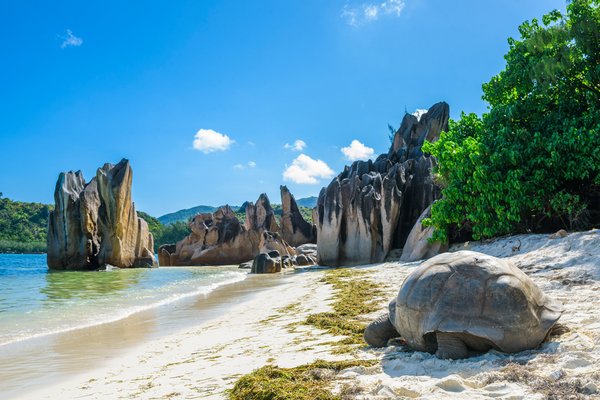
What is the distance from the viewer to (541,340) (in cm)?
441

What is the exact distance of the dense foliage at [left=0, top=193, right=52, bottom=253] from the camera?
8444 centimetres

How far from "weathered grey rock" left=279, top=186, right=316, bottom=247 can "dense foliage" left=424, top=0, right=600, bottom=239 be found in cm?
3149

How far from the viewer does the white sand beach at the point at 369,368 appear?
11.3ft

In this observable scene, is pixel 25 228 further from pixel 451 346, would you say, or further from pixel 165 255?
pixel 451 346

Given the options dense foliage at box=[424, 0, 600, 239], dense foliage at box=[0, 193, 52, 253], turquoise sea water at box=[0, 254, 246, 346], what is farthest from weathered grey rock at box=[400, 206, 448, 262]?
dense foliage at box=[0, 193, 52, 253]

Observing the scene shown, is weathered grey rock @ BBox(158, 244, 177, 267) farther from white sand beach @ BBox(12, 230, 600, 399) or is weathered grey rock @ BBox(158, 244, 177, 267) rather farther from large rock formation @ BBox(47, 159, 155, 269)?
white sand beach @ BBox(12, 230, 600, 399)

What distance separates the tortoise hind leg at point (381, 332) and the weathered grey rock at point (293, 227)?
4243cm

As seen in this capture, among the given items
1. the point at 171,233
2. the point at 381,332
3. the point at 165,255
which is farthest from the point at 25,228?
the point at 381,332

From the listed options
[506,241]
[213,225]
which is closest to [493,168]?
[506,241]

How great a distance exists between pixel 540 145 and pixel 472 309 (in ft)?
39.0

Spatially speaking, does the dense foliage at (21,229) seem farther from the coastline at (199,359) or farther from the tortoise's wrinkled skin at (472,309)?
the tortoise's wrinkled skin at (472,309)

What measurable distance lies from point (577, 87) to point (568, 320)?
41.8 feet

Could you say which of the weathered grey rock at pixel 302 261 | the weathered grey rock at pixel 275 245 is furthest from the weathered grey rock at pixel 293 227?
the weathered grey rock at pixel 302 261

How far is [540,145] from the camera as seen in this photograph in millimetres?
14227
